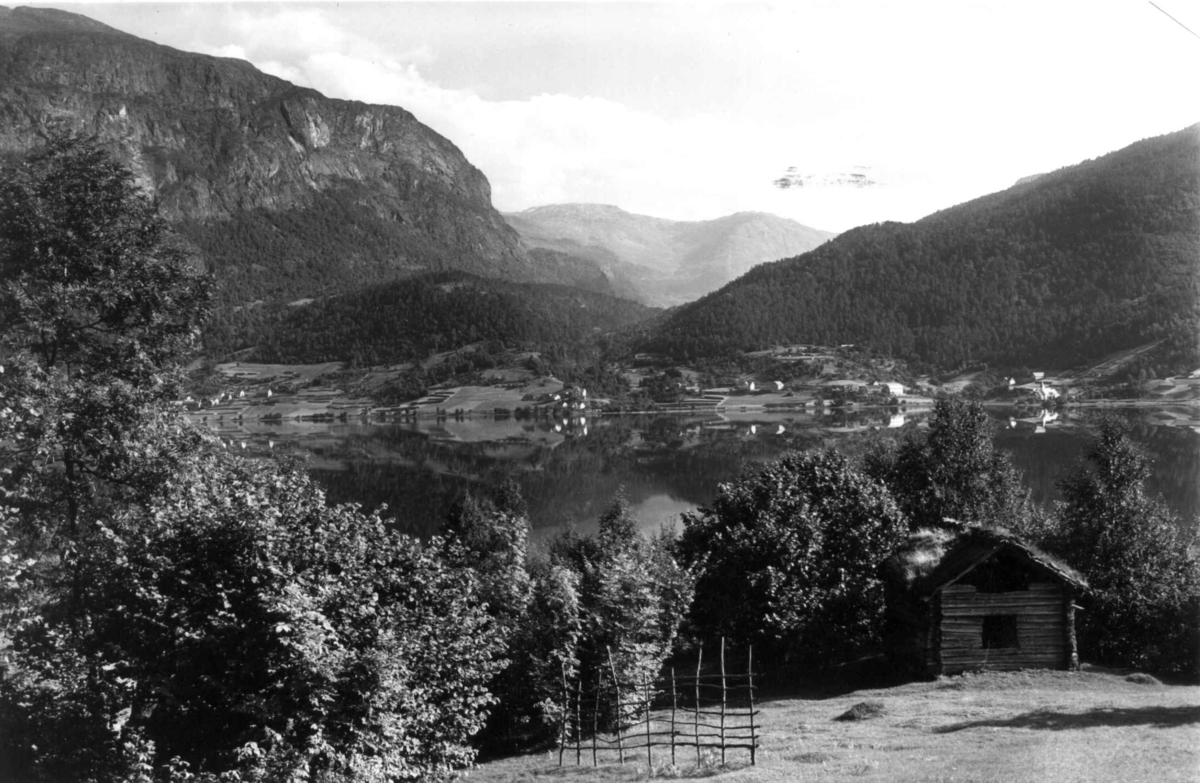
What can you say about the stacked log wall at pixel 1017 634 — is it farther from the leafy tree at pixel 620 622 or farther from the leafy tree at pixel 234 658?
the leafy tree at pixel 234 658

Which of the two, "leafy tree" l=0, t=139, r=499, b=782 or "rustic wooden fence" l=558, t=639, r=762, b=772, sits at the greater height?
"leafy tree" l=0, t=139, r=499, b=782

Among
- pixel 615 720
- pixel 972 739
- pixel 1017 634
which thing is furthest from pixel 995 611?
pixel 615 720

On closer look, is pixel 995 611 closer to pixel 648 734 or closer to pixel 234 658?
pixel 648 734

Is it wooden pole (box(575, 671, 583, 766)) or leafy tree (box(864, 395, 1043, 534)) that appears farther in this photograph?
leafy tree (box(864, 395, 1043, 534))

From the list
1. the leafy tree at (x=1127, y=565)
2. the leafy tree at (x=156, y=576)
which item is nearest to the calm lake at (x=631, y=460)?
the leafy tree at (x=1127, y=565)

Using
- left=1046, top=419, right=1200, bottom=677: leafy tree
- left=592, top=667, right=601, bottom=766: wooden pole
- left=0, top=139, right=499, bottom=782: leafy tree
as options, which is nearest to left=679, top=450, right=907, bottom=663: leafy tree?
left=1046, top=419, right=1200, bottom=677: leafy tree

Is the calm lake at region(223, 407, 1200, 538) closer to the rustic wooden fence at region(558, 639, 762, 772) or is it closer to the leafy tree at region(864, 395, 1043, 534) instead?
the leafy tree at region(864, 395, 1043, 534)
